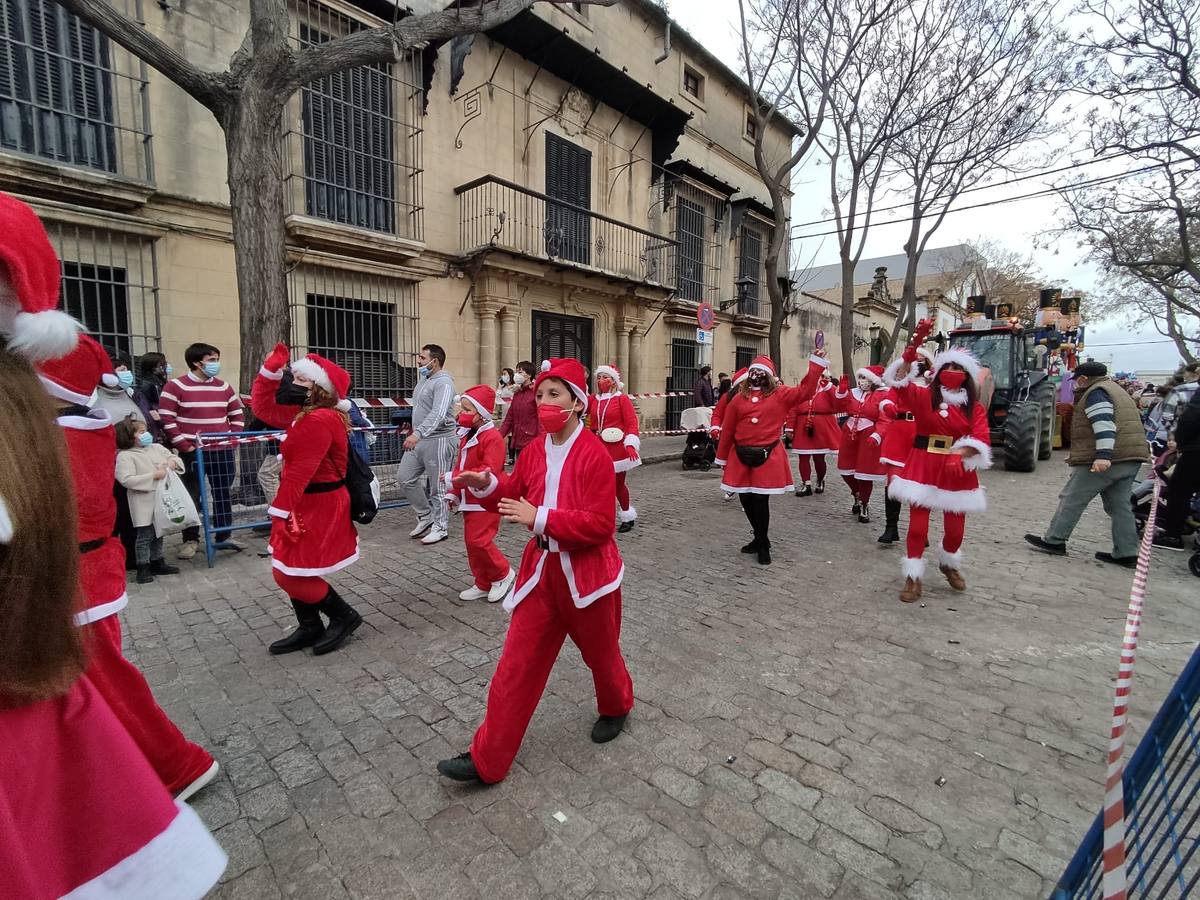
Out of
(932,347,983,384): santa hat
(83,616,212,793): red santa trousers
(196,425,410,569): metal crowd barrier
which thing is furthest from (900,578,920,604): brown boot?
(196,425,410,569): metal crowd barrier

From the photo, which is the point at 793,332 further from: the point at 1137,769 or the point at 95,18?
the point at 1137,769

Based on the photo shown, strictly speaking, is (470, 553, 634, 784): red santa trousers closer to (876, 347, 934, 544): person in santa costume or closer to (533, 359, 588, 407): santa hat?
(533, 359, 588, 407): santa hat

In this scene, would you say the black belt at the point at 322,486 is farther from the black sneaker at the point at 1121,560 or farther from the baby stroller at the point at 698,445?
the baby stroller at the point at 698,445

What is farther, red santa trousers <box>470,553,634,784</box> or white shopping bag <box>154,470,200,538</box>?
white shopping bag <box>154,470,200,538</box>

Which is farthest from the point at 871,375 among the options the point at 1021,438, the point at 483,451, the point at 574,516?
the point at 574,516

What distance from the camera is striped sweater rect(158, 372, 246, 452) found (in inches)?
221

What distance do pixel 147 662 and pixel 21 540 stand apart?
11.5 ft

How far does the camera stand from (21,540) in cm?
90

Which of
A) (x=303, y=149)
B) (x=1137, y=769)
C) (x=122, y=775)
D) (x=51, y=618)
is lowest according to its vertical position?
(x=1137, y=769)

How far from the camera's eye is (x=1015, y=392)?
41.1 ft

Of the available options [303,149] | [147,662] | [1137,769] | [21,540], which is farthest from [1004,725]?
[303,149]

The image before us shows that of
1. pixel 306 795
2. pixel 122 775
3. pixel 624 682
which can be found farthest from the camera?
pixel 624 682

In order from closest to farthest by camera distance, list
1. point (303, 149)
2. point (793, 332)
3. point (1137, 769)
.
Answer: point (1137, 769) → point (303, 149) → point (793, 332)

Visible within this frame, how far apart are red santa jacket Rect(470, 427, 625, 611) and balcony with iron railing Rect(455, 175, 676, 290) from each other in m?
9.56
